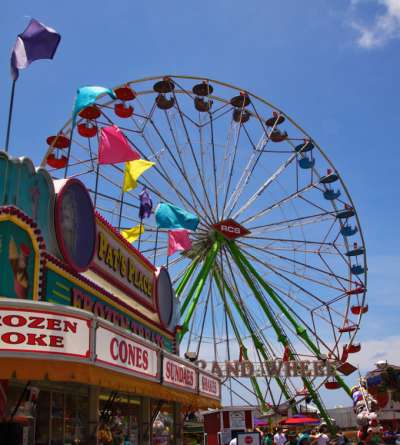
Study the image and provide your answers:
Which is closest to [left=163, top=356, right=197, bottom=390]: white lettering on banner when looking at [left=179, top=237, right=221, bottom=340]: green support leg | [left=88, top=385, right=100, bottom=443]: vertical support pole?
[left=88, top=385, right=100, bottom=443]: vertical support pole

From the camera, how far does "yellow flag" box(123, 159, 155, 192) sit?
13.9 meters

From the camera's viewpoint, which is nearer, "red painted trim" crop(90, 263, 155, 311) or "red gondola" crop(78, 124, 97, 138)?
"red painted trim" crop(90, 263, 155, 311)

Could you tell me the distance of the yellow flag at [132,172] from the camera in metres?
13.9

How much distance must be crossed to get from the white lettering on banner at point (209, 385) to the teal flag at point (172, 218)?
3931mm

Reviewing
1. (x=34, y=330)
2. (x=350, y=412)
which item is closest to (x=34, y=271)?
(x=34, y=330)

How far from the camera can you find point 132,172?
14078 millimetres

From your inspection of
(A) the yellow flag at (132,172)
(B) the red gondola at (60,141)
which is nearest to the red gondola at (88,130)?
(B) the red gondola at (60,141)

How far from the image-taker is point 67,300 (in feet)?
31.1

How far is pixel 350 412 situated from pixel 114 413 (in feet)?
115

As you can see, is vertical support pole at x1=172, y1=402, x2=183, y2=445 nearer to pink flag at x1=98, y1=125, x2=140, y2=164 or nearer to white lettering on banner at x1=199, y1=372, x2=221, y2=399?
white lettering on banner at x1=199, y1=372, x2=221, y2=399

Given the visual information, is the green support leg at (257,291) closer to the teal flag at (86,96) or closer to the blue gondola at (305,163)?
the blue gondola at (305,163)

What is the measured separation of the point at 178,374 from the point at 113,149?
4684 millimetres

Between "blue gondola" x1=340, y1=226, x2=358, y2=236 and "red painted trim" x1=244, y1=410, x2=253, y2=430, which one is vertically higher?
"blue gondola" x1=340, y1=226, x2=358, y2=236

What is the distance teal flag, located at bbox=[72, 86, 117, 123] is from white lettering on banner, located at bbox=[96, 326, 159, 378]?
189 inches
